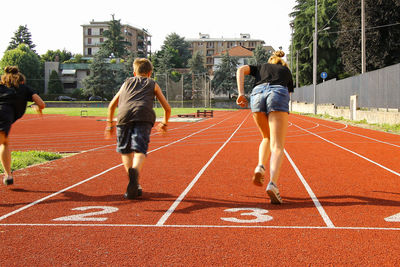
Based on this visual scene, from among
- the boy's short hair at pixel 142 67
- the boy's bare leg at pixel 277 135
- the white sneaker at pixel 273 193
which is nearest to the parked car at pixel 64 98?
the boy's short hair at pixel 142 67

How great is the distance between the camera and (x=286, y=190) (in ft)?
21.8

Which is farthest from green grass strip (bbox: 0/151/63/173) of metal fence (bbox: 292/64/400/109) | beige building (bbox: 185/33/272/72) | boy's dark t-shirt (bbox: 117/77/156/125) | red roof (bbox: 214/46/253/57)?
beige building (bbox: 185/33/272/72)

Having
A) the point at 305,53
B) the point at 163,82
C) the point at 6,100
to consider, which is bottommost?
the point at 6,100

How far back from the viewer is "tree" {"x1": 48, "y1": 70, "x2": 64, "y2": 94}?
9419cm

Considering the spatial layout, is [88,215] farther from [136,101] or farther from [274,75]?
[274,75]

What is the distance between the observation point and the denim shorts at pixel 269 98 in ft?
18.4

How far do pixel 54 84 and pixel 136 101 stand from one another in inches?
3691

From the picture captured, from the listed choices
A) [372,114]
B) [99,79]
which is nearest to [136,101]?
[372,114]

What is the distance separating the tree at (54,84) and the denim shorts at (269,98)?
93.8 metres

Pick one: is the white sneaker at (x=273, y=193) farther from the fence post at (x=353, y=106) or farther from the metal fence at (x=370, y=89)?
the fence post at (x=353, y=106)

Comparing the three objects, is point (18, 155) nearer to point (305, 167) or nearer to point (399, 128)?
point (305, 167)

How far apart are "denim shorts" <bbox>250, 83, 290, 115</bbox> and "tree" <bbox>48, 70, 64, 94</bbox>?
9381cm

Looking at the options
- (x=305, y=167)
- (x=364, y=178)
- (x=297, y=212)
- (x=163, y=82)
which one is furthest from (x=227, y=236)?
(x=163, y=82)

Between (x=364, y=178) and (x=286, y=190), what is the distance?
1.83m
